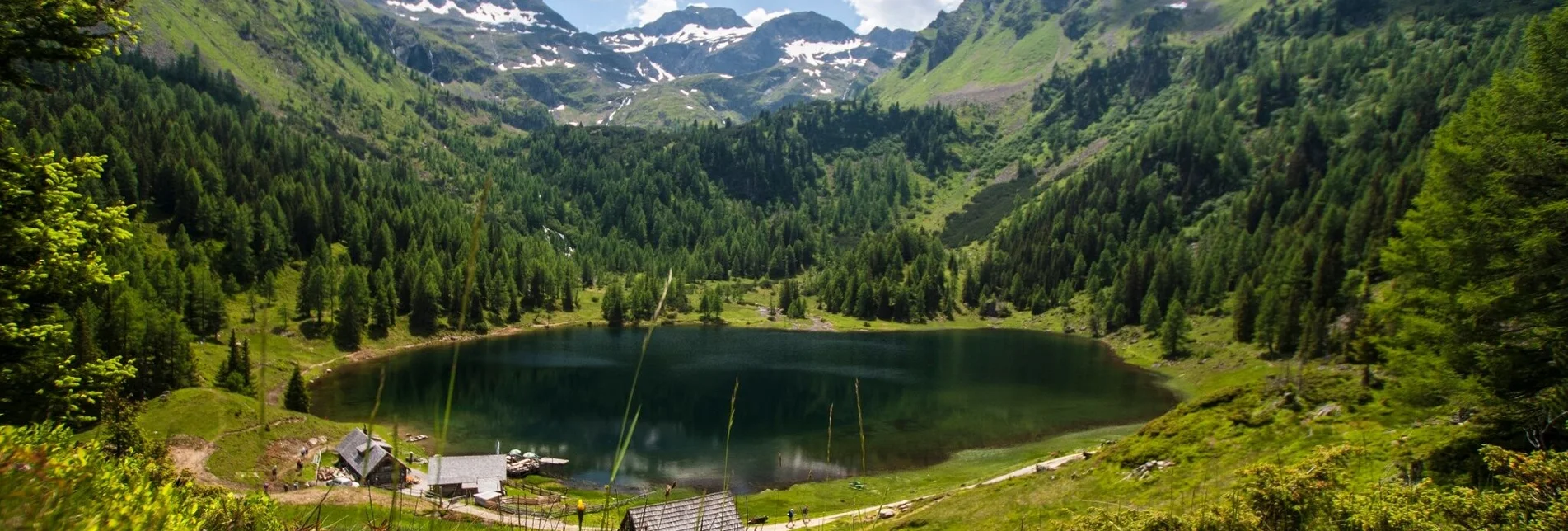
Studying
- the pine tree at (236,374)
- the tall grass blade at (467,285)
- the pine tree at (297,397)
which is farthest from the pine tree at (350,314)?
the tall grass blade at (467,285)

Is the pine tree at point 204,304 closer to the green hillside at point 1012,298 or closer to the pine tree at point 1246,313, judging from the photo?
the green hillside at point 1012,298

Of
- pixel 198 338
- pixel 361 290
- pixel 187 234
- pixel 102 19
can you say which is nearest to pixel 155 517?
pixel 102 19

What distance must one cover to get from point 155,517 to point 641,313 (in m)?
145

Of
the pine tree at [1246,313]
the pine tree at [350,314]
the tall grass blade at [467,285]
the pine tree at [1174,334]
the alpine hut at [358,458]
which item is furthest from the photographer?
the pine tree at [1174,334]

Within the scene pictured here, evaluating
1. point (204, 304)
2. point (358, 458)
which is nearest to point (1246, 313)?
point (358, 458)

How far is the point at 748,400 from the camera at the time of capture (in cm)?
7831

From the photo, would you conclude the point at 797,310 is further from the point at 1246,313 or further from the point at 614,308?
the point at 1246,313

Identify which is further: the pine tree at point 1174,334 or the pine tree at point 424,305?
the pine tree at point 424,305

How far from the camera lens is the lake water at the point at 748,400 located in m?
58.2

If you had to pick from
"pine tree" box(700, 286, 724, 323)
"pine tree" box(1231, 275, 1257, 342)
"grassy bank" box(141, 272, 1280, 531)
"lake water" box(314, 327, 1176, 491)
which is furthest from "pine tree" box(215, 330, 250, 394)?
"pine tree" box(1231, 275, 1257, 342)

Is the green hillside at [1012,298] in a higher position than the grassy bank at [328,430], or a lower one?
higher

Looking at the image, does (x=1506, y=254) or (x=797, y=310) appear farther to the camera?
(x=797, y=310)

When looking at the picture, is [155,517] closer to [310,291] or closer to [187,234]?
[310,291]

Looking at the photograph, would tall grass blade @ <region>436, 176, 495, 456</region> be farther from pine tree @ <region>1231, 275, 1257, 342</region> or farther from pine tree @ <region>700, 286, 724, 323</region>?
pine tree @ <region>700, 286, 724, 323</region>
